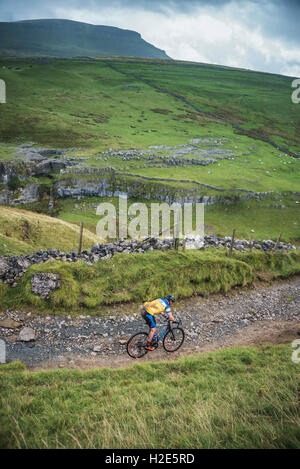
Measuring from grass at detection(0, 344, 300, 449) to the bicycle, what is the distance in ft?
3.58

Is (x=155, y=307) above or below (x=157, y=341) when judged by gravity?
above

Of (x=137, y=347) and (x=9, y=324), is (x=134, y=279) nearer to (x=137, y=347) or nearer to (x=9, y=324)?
(x=137, y=347)

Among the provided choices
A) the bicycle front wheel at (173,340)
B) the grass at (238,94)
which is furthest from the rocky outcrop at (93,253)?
the grass at (238,94)

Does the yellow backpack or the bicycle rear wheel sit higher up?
the yellow backpack

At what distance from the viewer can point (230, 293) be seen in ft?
51.5

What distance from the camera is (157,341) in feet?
34.1

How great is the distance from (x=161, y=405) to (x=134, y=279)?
26.1ft

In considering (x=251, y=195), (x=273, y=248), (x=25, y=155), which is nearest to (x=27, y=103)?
(x=25, y=155)

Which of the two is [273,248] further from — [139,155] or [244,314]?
[139,155]

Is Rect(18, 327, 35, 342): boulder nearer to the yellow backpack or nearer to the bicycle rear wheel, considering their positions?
the bicycle rear wheel

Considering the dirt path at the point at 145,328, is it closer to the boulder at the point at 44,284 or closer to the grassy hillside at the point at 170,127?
the boulder at the point at 44,284

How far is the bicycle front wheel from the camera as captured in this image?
35.2 ft

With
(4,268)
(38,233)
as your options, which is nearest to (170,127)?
(38,233)

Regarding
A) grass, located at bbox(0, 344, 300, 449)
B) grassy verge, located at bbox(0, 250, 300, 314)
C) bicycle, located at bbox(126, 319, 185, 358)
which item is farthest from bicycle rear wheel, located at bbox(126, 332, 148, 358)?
grassy verge, located at bbox(0, 250, 300, 314)
